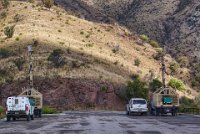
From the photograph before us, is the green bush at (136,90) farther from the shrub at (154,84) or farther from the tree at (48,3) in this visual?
the tree at (48,3)

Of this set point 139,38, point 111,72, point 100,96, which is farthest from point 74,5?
point 100,96

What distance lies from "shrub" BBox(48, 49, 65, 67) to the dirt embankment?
18.1ft

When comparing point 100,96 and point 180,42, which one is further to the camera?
point 180,42

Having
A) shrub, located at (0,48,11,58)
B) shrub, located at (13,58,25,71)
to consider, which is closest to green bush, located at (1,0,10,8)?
shrub, located at (0,48,11,58)

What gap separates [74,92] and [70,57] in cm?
1010

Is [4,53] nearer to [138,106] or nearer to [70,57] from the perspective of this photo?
[70,57]

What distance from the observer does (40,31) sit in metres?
103

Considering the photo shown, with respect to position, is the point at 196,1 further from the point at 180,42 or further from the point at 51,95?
the point at 51,95

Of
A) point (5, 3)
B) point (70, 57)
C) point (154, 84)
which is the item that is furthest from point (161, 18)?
point (70, 57)

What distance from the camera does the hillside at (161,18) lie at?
11950 centimetres

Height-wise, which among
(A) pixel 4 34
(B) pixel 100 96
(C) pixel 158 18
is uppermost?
(C) pixel 158 18

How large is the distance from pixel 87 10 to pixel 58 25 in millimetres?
24773

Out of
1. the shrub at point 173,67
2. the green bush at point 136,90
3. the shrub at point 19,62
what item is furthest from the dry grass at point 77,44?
the green bush at point 136,90

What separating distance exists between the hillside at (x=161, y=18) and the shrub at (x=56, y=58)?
35573mm
